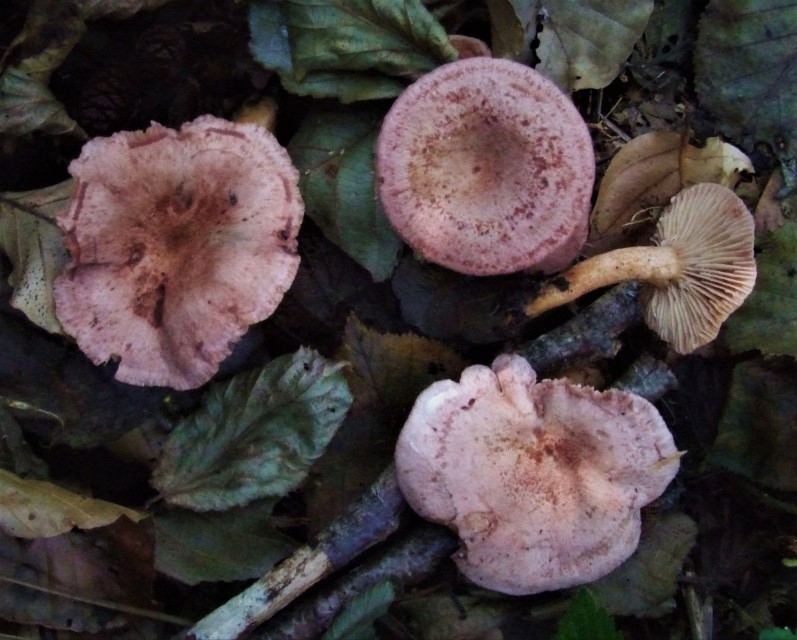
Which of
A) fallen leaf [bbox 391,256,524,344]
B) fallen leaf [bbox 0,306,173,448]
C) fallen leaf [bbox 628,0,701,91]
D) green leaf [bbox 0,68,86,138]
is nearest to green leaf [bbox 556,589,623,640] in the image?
fallen leaf [bbox 391,256,524,344]

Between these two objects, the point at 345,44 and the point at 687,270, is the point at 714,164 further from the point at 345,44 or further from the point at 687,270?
the point at 345,44

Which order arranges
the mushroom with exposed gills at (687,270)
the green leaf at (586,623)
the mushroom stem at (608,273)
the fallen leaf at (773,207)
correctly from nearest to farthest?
1. the green leaf at (586,623)
2. the mushroom with exposed gills at (687,270)
3. the mushroom stem at (608,273)
4. the fallen leaf at (773,207)

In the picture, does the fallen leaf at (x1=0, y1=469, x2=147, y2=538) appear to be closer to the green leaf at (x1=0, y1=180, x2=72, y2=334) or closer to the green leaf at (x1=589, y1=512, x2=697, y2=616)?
the green leaf at (x1=0, y1=180, x2=72, y2=334)

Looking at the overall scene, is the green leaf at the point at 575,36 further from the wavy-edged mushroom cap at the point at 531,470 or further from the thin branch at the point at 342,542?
the wavy-edged mushroom cap at the point at 531,470

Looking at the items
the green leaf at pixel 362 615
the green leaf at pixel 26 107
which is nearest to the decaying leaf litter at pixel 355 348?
the green leaf at pixel 26 107

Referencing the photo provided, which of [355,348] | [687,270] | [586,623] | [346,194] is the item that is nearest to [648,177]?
[687,270]

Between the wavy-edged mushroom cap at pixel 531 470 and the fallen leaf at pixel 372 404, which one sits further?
the fallen leaf at pixel 372 404

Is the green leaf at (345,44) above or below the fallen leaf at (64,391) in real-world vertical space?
above
